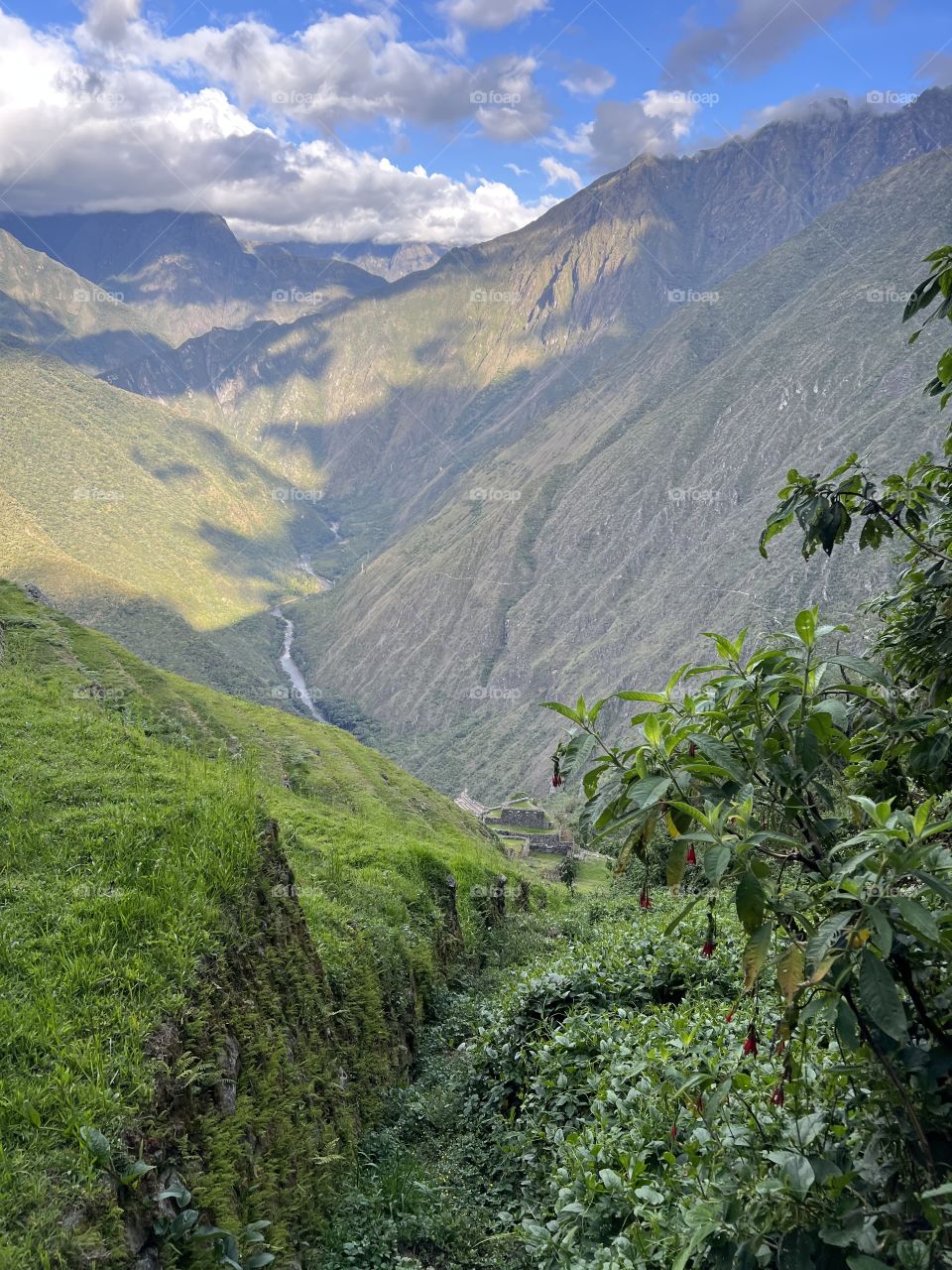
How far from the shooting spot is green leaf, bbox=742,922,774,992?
263cm

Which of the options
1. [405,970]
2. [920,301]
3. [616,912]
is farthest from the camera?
[616,912]

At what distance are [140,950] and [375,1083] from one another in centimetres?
405

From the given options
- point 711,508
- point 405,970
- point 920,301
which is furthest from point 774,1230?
point 711,508

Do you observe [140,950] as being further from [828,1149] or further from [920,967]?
[920,967]

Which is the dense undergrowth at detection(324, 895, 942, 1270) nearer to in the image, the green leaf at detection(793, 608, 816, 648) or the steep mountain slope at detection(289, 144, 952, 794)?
the green leaf at detection(793, 608, 816, 648)

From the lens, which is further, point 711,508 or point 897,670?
point 711,508

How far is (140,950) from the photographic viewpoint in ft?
19.5

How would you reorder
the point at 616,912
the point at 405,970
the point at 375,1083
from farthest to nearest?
the point at 616,912
the point at 405,970
the point at 375,1083
